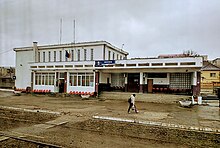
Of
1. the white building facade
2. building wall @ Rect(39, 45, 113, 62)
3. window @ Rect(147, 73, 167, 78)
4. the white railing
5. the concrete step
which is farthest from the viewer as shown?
building wall @ Rect(39, 45, 113, 62)

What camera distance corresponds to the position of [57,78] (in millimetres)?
29375

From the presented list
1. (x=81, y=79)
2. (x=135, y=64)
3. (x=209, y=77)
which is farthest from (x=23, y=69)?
(x=209, y=77)

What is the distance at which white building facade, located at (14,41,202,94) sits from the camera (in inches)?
898

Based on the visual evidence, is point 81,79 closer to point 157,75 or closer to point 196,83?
point 157,75

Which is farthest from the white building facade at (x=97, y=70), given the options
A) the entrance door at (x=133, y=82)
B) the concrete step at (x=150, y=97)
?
the concrete step at (x=150, y=97)

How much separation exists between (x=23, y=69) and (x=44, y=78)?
5849 millimetres

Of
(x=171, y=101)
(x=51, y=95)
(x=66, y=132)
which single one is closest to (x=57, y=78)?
(x=51, y=95)

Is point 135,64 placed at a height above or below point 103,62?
below

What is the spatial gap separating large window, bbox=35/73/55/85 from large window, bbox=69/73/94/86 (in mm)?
3742

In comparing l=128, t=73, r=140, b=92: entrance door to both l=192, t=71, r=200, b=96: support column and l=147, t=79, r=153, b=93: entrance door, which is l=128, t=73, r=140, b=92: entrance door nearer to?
l=147, t=79, r=153, b=93: entrance door

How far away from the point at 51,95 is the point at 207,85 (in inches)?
1225

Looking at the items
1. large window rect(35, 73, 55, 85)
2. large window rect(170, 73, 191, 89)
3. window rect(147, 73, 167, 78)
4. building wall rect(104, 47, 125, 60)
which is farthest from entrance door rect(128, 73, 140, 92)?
large window rect(35, 73, 55, 85)

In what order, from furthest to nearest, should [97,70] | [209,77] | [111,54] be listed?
[209,77], [111,54], [97,70]

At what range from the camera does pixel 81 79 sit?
27.4m
